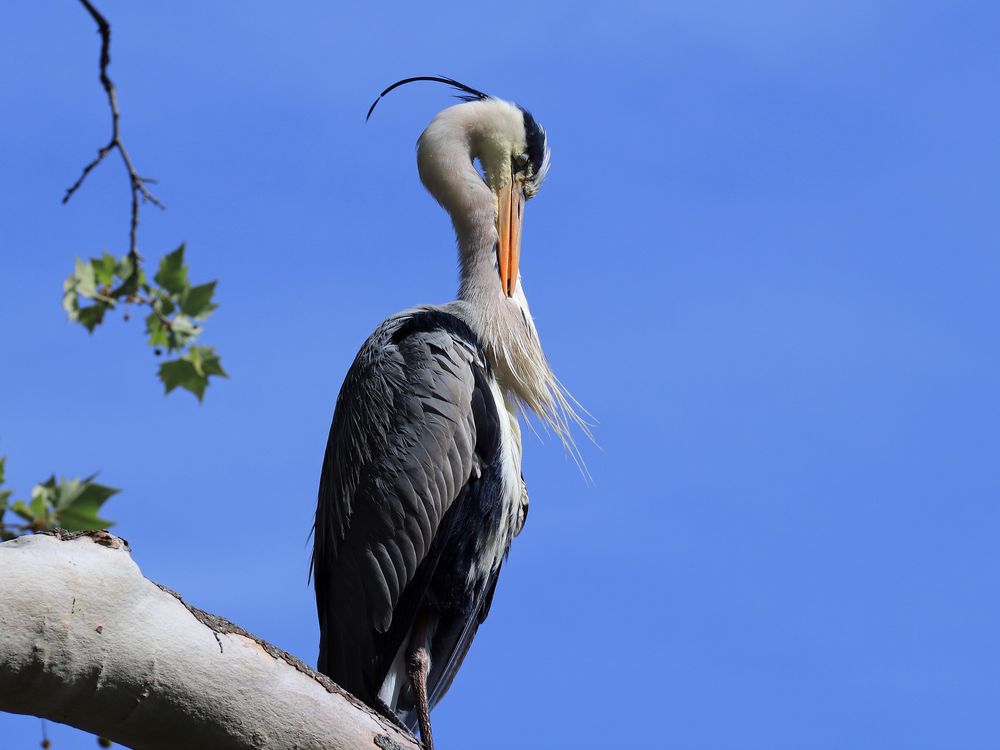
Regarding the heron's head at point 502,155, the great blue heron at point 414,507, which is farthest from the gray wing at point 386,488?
the heron's head at point 502,155

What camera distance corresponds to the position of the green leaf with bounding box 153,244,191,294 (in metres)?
2.51

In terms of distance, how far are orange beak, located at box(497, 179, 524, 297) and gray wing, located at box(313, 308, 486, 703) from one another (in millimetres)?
973

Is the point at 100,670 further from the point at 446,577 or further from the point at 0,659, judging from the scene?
the point at 446,577

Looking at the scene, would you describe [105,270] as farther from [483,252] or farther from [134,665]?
[483,252]

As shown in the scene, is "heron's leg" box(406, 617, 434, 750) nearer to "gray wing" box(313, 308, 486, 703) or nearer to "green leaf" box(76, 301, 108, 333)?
"gray wing" box(313, 308, 486, 703)

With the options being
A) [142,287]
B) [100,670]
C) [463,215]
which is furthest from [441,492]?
[142,287]

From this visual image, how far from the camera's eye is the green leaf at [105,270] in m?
2.51

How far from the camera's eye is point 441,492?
6.22m

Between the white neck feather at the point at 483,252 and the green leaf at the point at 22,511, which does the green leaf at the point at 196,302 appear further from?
the white neck feather at the point at 483,252

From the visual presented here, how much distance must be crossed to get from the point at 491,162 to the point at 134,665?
200 inches

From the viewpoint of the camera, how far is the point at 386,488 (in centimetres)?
625

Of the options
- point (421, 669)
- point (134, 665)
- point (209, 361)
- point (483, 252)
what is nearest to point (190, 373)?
point (209, 361)

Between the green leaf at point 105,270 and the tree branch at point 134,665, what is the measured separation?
922 millimetres

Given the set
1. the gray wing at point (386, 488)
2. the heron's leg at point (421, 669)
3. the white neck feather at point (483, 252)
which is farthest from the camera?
the white neck feather at point (483, 252)
